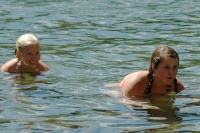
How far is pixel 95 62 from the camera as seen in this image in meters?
12.1

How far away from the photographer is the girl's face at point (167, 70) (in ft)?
28.7

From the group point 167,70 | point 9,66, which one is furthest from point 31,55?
point 167,70

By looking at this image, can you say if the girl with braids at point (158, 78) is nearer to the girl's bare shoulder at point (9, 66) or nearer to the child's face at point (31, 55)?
the child's face at point (31, 55)

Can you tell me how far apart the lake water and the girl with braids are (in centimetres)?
16

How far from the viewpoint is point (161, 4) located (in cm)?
1862

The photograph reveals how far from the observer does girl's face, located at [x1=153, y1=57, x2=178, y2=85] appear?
8750mm

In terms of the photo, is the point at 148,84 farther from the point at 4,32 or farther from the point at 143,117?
the point at 4,32

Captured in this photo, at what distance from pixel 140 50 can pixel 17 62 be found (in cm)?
270

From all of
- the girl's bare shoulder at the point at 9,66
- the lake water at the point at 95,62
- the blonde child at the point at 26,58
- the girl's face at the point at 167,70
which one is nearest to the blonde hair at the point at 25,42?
the blonde child at the point at 26,58

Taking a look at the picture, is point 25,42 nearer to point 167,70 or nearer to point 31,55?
point 31,55

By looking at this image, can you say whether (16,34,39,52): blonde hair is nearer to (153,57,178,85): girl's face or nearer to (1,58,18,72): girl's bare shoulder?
(1,58,18,72): girl's bare shoulder

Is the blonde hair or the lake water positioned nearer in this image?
the lake water

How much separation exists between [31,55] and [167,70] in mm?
3070

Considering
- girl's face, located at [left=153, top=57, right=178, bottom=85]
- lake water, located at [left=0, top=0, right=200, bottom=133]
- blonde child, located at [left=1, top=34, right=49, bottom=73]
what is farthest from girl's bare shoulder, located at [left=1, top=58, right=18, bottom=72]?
girl's face, located at [left=153, top=57, right=178, bottom=85]
